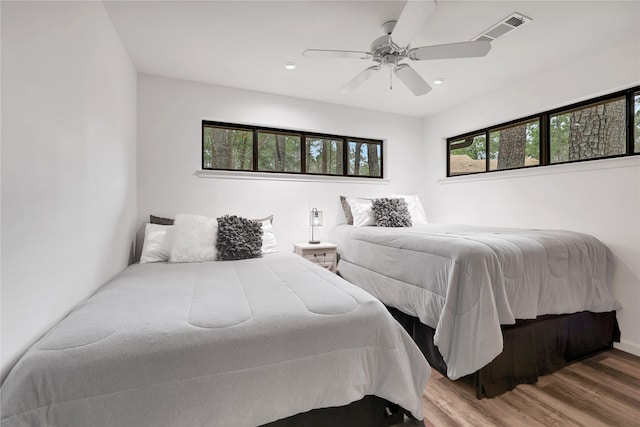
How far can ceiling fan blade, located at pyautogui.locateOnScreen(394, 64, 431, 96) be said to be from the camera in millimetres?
2090

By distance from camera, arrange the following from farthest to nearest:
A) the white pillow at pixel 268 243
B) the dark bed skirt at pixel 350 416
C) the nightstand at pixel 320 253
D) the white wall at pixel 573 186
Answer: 1. the nightstand at pixel 320 253
2. the white pillow at pixel 268 243
3. the white wall at pixel 573 186
4. the dark bed skirt at pixel 350 416

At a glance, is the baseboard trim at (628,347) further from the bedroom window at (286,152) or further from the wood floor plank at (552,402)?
the bedroom window at (286,152)

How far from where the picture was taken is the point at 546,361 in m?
1.89

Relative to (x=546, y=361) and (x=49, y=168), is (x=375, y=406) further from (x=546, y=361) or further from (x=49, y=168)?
(x=49, y=168)

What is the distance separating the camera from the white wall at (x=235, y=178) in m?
2.88

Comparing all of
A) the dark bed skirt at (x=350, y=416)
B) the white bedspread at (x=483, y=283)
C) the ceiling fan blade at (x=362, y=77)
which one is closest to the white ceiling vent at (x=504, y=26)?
the ceiling fan blade at (x=362, y=77)

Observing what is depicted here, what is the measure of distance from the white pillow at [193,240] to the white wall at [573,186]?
3.09 metres

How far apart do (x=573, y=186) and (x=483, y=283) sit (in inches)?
70.8

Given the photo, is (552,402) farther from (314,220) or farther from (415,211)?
(314,220)

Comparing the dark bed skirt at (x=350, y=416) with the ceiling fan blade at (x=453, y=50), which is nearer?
the dark bed skirt at (x=350, y=416)

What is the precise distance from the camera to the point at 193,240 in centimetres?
235

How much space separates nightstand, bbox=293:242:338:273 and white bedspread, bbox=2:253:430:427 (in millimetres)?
1600

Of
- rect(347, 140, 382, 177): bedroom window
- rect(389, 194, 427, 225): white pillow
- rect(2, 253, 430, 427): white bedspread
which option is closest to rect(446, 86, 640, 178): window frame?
rect(389, 194, 427, 225): white pillow

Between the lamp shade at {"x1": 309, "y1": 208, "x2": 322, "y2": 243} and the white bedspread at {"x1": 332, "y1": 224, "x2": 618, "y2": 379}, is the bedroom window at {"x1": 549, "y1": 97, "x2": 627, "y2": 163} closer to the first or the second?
the white bedspread at {"x1": 332, "y1": 224, "x2": 618, "y2": 379}
